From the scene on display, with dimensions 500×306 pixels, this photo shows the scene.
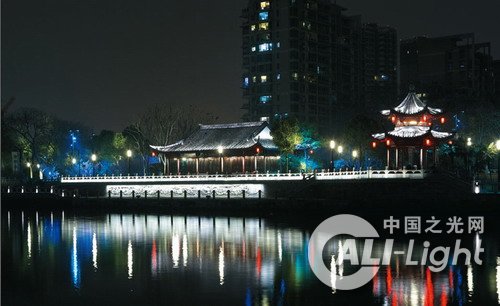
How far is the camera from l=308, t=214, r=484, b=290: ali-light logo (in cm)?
2833

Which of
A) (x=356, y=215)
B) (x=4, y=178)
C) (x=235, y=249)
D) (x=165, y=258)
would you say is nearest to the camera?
(x=165, y=258)

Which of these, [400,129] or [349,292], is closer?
[349,292]

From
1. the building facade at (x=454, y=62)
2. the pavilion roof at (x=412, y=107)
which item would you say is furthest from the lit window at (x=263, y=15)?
the pavilion roof at (x=412, y=107)

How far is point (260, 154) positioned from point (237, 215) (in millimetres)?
13122

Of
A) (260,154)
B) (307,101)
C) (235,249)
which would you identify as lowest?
(235,249)

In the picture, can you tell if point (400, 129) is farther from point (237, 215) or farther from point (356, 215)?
point (237, 215)

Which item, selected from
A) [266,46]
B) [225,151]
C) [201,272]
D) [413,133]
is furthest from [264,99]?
[201,272]

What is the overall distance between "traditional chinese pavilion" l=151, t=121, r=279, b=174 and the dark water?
70.8ft

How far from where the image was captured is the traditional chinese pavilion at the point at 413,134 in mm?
54781

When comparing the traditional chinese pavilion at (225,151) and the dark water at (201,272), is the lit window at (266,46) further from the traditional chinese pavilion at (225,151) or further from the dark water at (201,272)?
the dark water at (201,272)

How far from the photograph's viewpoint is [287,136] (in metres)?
68.1

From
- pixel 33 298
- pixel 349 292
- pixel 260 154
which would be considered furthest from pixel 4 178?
pixel 349 292

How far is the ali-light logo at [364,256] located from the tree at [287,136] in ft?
76.6

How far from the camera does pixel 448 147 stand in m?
66.4
